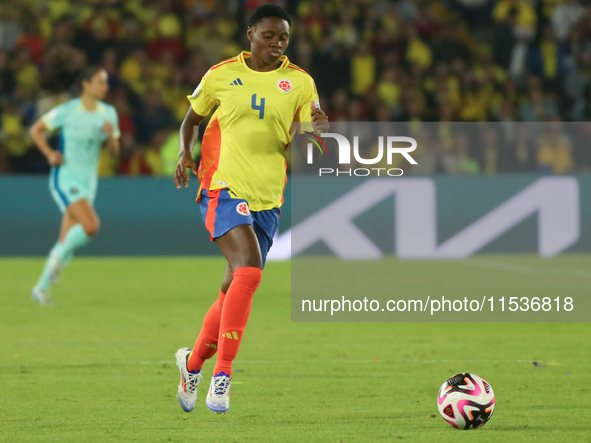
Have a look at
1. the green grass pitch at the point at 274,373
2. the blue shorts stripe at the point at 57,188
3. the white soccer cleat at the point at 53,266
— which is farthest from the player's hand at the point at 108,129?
the green grass pitch at the point at 274,373

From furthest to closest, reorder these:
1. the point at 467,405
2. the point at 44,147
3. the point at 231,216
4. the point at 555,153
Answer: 1. the point at 555,153
2. the point at 44,147
3. the point at 231,216
4. the point at 467,405

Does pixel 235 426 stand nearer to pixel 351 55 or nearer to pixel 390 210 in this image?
pixel 390 210

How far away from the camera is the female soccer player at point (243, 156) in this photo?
4984 mm

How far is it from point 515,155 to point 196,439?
11492 millimetres

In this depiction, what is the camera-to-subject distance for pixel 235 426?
4754 mm

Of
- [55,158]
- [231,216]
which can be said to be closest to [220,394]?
[231,216]

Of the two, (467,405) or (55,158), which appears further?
(55,158)

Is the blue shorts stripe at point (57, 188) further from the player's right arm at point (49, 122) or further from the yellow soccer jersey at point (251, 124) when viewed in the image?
the yellow soccer jersey at point (251, 124)

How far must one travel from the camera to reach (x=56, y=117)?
1049cm

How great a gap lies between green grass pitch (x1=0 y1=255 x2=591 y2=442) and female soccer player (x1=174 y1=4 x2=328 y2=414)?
507 mm

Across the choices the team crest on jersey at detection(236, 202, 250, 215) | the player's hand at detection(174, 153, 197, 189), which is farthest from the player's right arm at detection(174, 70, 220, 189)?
the team crest on jersey at detection(236, 202, 250, 215)

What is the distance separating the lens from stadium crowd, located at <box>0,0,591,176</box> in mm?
15398

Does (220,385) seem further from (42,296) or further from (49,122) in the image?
(49,122)

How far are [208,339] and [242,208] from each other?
71 centimetres
